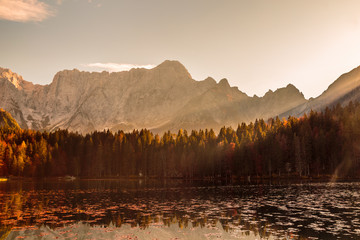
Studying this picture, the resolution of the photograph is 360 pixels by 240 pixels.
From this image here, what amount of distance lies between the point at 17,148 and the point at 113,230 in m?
179

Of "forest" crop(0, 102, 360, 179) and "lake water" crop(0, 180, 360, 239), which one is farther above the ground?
"forest" crop(0, 102, 360, 179)

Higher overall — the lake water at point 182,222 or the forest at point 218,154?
the forest at point 218,154

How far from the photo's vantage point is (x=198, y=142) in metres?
188

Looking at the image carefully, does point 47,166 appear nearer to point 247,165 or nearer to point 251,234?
point 247,165

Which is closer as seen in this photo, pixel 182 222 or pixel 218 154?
pixel 182 222

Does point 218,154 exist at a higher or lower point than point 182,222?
higher

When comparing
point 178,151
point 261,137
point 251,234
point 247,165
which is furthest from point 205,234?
point 178,151

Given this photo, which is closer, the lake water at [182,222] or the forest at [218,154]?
the lake water at [182,222]

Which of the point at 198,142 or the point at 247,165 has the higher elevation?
the point at 198,142

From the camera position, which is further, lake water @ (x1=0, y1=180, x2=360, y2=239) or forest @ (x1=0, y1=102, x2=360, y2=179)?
forest @ (x1=0, y1=102, x2=360, y2=179)

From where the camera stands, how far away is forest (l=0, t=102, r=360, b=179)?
495 ft

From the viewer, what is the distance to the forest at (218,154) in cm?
15100

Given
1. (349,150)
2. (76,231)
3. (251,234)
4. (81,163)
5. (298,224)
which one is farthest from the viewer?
(81,163)

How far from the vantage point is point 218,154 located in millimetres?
166125
